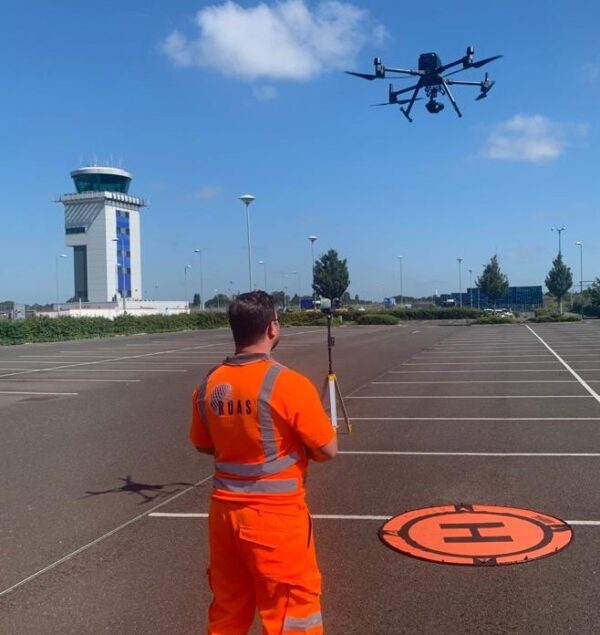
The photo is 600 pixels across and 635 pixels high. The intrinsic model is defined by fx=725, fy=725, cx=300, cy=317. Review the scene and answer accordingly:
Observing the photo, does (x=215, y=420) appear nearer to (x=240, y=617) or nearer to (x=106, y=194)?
(x=240, y=617)

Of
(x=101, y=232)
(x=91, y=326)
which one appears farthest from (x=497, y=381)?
(x=101, y=232)

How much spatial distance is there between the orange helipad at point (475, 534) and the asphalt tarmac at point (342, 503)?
5.1 inches

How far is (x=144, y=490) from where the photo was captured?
6867 millimetres

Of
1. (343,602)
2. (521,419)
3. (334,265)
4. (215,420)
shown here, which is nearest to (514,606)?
(343,602)

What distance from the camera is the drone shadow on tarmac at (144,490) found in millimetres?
6634

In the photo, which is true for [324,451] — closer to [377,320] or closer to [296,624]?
[296,624]

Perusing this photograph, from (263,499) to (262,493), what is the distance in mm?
24

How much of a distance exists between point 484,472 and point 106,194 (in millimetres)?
92968

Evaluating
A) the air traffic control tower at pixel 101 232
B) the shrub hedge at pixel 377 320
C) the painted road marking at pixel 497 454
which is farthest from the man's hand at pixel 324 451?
the air traffic control tower at pixel 101 232

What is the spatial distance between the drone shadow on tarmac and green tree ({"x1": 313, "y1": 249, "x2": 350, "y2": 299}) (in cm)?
6564

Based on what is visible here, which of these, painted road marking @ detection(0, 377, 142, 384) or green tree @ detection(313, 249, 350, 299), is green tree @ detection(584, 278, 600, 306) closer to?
green tree @ detection(313, 249, 350, 299)

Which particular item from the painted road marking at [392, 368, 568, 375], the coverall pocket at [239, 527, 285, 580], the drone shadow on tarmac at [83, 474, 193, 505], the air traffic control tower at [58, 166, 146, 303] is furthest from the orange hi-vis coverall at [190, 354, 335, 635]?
the air traffic control tower at [58, 166, 146, 303]

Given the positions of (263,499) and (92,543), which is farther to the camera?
(92,543)

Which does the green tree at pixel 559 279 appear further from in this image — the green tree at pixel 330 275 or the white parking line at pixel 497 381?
the white parking line at pixel 497 381
